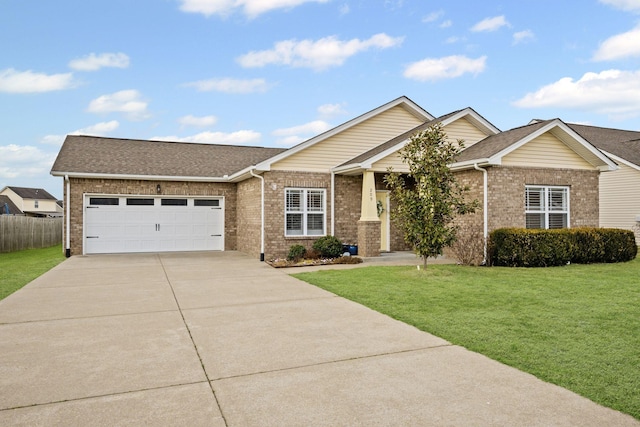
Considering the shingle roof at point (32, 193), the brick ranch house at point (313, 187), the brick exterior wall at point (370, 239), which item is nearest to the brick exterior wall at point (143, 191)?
the brick ranch house at point (313, 187)

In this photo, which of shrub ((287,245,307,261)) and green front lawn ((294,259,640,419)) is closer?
green front lawn ((294,259,640,419))

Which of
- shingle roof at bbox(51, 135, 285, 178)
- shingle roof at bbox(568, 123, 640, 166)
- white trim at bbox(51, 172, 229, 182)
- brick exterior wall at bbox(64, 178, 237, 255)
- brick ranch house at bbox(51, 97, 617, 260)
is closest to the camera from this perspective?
brick ranch house at bbox(51, 97, 617, 260)

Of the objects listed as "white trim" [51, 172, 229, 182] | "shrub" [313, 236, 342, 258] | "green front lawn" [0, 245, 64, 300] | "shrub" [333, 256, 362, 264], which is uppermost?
"white trim" [51, 172, 229, 182]

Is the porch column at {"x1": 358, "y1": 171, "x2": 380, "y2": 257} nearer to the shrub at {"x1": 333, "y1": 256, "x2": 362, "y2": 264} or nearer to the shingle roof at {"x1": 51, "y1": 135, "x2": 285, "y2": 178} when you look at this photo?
the shrub at {"x1": 333, "y1": 256, "x2": 362, "y2": 264}

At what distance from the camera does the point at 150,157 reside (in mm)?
19641

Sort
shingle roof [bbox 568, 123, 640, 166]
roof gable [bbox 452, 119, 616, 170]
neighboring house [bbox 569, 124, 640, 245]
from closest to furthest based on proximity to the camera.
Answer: roof gable [bbox 452, 119, 616, 170] < neighboring house [bbox 569, 124, 640, 245] < shingle roof [bbox 568, 123, 640, 166]

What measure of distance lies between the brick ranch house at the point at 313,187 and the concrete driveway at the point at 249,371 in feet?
25.0

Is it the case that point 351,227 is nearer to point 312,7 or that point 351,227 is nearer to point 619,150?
point 312,7

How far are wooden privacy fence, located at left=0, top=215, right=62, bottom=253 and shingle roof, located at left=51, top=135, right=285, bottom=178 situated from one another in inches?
173

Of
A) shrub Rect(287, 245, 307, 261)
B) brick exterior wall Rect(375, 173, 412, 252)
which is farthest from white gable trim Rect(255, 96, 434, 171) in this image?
shrub Rect(287, 245, 307, 261)

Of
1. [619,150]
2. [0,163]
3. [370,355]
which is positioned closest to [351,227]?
[370,355]

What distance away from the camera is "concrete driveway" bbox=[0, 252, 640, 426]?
11.6 ft

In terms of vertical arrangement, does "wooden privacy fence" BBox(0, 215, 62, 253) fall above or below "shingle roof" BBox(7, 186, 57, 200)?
below

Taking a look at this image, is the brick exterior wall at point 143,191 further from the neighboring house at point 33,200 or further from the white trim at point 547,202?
the neighboring house at point 33,200
